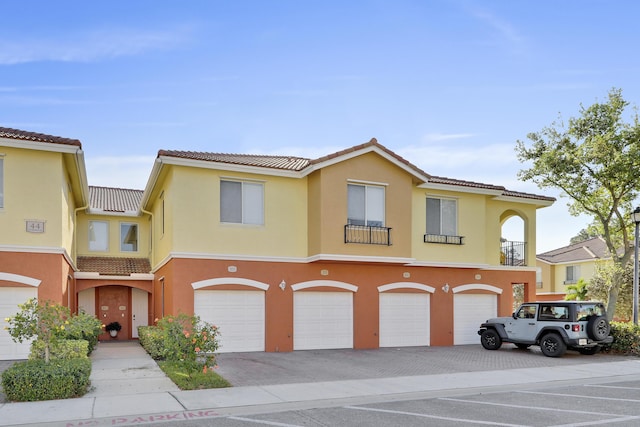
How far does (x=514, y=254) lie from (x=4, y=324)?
19.1m

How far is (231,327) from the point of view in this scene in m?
18.0

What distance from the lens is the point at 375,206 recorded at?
19641mm

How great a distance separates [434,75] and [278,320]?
30.0 feet

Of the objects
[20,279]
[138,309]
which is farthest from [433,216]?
[20,279]

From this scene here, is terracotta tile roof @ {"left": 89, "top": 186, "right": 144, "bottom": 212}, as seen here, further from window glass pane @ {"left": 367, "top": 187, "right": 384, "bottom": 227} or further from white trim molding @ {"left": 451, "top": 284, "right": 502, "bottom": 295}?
white trim molding @ {"left": 451, "top": 284, "right": 502, "bottom": 295}

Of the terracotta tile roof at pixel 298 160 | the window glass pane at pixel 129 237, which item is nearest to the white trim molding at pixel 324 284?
the terracotta tile roof at pixel 298 160

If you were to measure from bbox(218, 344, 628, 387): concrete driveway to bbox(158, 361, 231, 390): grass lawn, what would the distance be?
0.48m

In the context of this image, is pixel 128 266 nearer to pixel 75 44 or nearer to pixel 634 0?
pixel 75 44

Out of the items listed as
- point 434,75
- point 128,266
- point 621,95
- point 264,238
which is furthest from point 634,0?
point 128,266

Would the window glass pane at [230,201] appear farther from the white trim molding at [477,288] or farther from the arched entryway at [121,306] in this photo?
the white trim molding at [477,288]

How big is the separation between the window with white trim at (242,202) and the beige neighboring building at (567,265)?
2950 cm

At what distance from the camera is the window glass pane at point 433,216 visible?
854 inches

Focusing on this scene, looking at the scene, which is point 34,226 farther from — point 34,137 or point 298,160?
point 298,160

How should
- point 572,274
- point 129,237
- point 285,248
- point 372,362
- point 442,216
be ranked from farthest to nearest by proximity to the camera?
1. point 572,274
2. point 129,237
3. point 442,216
4. point 285,248
5. point 372,362
